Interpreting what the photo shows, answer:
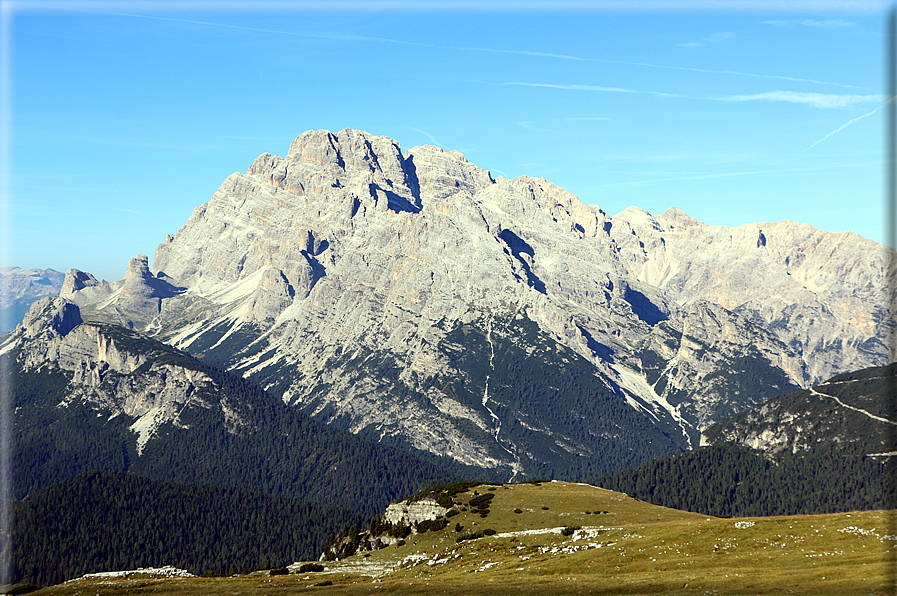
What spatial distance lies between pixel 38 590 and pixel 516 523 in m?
92.6

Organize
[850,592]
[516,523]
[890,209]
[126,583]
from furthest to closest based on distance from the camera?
[516,523]
[126,583]
[850,592]
[890,209]

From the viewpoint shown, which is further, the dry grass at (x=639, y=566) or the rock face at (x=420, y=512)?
the rock face at (x=420, y=512)

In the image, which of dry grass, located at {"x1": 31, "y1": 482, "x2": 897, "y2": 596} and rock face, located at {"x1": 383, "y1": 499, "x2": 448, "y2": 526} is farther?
rock face, located at {"x1": 383, "y1": 499, "x2": 448, "y2": 526}

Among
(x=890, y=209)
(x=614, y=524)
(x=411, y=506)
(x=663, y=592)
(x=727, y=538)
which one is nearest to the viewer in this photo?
(x=890, y=209)

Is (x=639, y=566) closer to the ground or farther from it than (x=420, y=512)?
farther from it

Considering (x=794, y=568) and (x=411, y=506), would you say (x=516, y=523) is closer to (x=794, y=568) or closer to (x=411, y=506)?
(x=411, y=506)

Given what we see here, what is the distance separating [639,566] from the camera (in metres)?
98.5

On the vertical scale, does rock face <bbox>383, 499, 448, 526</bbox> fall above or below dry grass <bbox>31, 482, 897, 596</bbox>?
below

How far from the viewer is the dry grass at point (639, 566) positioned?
8306 cm

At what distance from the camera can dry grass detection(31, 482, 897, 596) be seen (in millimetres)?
83062

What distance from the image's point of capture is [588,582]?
9181 cm

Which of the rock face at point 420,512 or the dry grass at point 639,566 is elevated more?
the dry grass at point 639,566

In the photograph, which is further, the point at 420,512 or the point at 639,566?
the point at 420,512

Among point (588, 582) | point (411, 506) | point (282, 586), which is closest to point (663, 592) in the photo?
point (588, 582)
